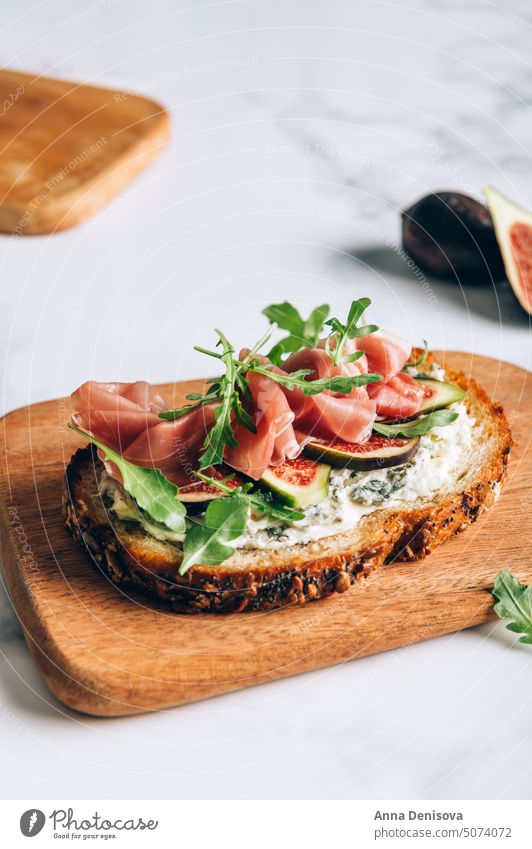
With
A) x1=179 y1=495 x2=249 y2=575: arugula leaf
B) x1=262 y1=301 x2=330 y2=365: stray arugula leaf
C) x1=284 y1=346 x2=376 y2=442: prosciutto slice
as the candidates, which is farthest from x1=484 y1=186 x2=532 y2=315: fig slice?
x1=179 y1=495 x2=249 y2=575: arugula leaf

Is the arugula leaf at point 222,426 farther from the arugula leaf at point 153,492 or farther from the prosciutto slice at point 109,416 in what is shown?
the prosciutto slice at point 109,416

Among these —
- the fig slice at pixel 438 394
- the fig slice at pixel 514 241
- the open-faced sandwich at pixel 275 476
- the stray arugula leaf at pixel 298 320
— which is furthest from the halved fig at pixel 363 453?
the fig slice at pixel 514 241

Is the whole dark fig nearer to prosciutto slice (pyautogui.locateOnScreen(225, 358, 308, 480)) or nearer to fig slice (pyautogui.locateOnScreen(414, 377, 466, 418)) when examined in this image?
fig slice (pyautogui.locateOnScreen(414, 377, 466, 418))

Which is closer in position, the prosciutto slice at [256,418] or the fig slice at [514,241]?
the prosciutto slice at [256,418]

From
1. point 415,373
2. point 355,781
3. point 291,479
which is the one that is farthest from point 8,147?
point 355,781

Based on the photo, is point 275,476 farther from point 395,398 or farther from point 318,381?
point 395,398
